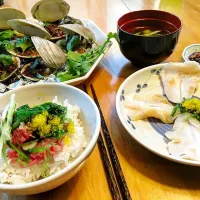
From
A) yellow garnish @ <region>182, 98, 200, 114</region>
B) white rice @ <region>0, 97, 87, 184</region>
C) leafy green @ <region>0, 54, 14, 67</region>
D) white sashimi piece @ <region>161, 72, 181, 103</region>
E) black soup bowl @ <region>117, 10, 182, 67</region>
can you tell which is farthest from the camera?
leafy green @ <region>0, 54, 14, 67</region>

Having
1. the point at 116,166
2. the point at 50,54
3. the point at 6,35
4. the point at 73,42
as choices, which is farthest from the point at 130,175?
the point at 6,35

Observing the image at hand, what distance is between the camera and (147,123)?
0.76m

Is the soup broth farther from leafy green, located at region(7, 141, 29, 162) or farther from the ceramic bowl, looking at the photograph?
leafy green, located at region(7, 141, 29, 162)

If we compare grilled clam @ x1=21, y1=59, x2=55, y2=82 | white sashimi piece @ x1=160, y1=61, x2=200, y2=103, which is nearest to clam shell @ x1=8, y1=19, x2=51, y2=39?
grilled clam @ x1=21, y1=59, x2=55, y2=82

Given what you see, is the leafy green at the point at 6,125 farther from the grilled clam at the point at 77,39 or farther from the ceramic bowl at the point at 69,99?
the grilled clam at the point at 77,39

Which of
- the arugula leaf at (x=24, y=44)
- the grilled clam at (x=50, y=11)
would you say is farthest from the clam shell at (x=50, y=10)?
the arugula leaf at (x=24, y=44)

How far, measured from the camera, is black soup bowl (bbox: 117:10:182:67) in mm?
935

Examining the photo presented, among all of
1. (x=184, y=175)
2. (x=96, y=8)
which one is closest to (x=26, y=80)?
(x=184, y=175)

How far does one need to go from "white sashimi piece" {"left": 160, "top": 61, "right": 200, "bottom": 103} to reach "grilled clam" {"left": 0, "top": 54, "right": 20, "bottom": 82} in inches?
21.4

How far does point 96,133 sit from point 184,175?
0.78 ft

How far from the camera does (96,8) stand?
1636 mm

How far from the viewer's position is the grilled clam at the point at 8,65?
102cm

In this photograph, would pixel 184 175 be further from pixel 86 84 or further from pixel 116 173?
pixel 86 84

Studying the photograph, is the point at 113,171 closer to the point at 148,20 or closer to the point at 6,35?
the point at 148,20
